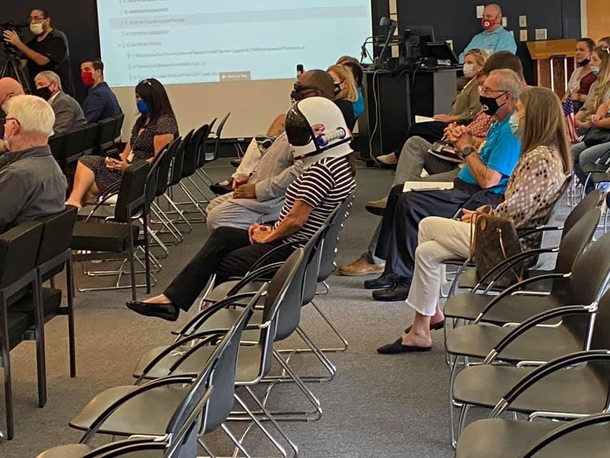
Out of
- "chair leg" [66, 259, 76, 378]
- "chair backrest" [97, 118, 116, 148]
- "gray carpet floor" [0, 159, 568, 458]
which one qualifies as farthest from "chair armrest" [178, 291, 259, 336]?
"chair backrest" [97, 118, 116, 148]

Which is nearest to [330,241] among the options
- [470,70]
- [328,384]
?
[328,384]

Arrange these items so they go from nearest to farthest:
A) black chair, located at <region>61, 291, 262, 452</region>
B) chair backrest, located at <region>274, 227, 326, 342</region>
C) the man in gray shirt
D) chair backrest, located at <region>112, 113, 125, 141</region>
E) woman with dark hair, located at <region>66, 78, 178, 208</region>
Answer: black chair, located at <region>61, 291, 262, 452</region> < chair backrest, located at <region>274, 227, 326, 342</region> < the man in gray shirt < woman with dark hair, located at <region>66, 78, 178, 208</region> < chair backrest, located at <region>112, 113, 125, 141</region>

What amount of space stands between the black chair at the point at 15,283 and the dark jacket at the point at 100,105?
550 centimetres

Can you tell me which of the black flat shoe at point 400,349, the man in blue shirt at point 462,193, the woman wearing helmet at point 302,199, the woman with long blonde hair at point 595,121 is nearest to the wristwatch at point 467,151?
the man in blue shirt at point 462,193

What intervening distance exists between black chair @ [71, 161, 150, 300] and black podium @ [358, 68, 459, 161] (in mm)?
4157

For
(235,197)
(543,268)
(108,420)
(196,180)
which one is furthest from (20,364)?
(196,180)

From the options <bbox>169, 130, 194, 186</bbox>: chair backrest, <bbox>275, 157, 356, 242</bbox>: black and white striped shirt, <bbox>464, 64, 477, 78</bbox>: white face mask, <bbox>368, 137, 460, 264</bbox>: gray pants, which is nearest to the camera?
<bbox>275, 157, 356, 242</bbox>: black and white striped shirt

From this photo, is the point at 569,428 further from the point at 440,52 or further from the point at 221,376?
the point at 440,52

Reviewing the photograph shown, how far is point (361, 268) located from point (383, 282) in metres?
0.39

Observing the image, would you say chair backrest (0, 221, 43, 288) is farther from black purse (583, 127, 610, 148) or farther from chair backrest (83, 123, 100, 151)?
black purse (583, 127, 610, 148)

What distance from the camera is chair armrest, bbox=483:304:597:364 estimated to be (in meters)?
2.83

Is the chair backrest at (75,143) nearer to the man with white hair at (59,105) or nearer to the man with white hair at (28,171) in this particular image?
the man with white hair at (59,105)

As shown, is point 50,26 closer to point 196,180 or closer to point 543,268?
point 196,180

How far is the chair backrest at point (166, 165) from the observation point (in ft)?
20.2
